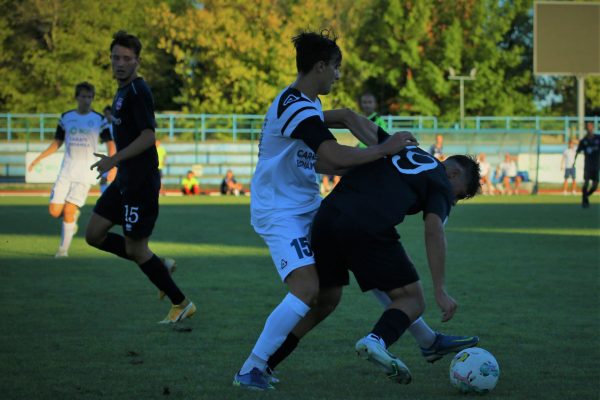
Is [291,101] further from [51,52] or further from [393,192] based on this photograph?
[51,52]

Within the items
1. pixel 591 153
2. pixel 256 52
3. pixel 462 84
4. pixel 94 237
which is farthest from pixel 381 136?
pixel 462 84

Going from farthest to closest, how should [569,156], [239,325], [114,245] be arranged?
[569,156]
[114,245]
[239,325]

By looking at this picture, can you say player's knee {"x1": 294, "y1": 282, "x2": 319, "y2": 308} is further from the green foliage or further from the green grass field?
the green foliage

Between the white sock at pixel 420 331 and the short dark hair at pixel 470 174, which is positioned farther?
the white sock at pixel 420 331

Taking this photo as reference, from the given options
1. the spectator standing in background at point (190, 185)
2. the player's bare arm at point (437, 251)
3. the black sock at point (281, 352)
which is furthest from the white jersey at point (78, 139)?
the spectator standing in background at point (190, 185)

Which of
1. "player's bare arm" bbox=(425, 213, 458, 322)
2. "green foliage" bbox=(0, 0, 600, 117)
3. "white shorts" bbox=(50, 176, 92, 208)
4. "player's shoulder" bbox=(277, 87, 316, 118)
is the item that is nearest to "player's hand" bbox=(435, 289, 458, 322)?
"player's bare arm" bbox=(425, 213, 458, 322)

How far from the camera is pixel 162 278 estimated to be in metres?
8.02

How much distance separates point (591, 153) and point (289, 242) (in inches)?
914

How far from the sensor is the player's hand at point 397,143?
5297 mm

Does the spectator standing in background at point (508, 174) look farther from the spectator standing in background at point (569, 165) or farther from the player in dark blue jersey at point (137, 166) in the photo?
the player in dark blue jersey at point (137, 166)

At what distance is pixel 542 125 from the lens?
53.2m

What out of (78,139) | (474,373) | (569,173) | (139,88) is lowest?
(474,373)

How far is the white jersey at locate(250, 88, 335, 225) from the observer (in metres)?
5.53

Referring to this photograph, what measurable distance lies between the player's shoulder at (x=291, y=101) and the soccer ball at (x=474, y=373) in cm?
158
